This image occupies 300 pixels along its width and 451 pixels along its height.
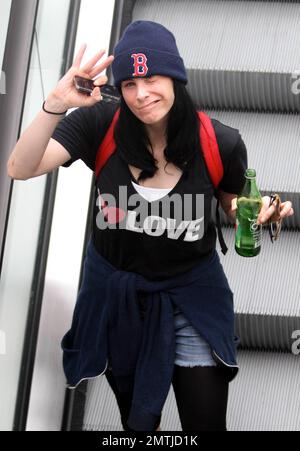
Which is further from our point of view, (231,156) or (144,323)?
(144,323)

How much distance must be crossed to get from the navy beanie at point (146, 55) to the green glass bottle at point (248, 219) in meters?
0.42

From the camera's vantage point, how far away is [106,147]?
377 centimetres

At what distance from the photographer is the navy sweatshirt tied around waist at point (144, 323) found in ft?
12.5

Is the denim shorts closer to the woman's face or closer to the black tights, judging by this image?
the black tights

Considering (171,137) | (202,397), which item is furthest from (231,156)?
(202,397)

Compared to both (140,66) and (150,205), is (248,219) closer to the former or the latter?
(150,205)

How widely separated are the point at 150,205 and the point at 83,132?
320mm

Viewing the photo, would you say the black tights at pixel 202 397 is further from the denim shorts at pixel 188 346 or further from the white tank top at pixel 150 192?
the white tank top at pixel 150 192

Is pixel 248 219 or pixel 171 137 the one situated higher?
pixel 171 137

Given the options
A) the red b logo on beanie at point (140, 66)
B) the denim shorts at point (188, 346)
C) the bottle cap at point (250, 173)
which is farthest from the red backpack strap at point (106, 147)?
the denim shorts at point (188, 346)

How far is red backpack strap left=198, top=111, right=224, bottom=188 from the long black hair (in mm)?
27

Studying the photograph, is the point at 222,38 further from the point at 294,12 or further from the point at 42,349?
the point at 42,349

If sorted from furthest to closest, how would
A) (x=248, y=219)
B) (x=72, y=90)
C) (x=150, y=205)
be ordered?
(x=248, y=219) → (x=150, y=205) → (x=72, y=90)

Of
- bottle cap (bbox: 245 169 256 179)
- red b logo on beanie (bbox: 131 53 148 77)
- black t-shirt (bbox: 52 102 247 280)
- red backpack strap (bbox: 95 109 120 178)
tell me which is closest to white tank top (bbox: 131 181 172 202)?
black t-shirt (bbox: 52 102 247 280)
